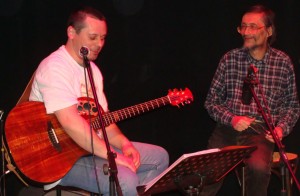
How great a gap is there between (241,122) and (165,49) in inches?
57.8

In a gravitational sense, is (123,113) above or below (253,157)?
above

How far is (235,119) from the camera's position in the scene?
14.6 ft

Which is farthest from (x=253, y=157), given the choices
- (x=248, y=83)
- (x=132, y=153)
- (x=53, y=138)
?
(x=53, y=138)

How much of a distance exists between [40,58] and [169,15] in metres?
1.42

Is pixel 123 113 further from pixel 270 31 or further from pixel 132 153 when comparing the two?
pixel 270 31

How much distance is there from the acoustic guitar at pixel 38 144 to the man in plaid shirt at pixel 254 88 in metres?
1.38

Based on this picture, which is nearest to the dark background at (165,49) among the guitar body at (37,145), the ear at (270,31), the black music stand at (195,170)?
the ear at (270,31)

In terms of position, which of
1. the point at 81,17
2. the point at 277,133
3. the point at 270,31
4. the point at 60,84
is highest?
the point at 81,17

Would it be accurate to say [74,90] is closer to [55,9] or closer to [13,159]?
[13,159]

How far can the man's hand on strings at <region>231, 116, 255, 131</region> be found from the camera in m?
4.36

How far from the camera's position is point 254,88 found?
15.1 feet

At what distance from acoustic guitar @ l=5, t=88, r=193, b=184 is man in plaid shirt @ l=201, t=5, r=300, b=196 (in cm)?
138

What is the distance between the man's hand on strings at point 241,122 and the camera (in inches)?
172

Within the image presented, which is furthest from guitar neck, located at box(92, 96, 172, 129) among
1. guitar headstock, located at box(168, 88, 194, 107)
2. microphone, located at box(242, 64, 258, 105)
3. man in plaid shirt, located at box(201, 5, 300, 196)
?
microphone, located at box(242, 64, 258, 105)
